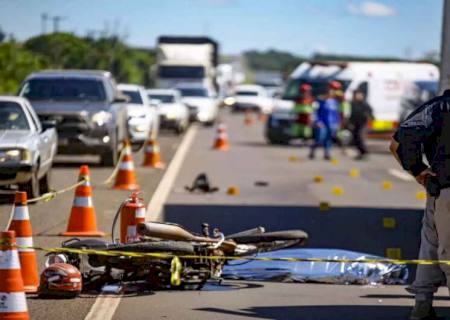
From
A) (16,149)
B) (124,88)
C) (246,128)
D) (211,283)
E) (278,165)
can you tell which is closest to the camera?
(211,283)

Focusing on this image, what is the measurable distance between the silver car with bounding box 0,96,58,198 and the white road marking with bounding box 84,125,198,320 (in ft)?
5.03

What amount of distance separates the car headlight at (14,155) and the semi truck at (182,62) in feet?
137

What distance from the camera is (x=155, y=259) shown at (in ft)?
34.2

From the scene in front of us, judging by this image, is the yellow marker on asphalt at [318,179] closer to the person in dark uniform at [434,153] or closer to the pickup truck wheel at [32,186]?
the pickup truck wheel at [32,186]

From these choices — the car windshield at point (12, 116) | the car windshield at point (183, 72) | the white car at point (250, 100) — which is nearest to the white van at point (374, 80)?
the car windshield at point (183, 72)

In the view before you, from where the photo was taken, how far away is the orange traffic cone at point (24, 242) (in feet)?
33.6

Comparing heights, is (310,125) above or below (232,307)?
below

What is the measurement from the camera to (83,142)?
986 inches

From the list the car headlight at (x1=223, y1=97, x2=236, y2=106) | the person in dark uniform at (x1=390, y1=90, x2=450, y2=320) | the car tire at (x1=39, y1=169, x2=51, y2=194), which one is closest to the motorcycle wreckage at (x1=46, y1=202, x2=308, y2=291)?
the person in dark uniform at (x1=390, y1=90, x2=450, y2=320)

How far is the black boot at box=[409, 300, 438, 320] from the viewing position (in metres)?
9.18

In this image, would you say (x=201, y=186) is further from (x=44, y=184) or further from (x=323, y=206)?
(x=323, y=206)

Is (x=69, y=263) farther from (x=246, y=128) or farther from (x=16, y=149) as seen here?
(x=246, y=128)

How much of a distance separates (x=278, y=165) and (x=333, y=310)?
19.2 meters

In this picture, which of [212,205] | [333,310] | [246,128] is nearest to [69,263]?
[333,310]
